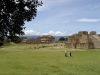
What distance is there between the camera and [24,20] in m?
11.1

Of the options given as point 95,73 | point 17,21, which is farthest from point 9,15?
point 95,73

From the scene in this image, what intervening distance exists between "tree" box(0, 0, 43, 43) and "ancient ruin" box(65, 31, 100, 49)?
44648mm

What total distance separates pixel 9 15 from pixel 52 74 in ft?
27.9

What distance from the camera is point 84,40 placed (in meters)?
58.1

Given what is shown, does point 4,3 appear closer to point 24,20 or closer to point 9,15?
point 9,15

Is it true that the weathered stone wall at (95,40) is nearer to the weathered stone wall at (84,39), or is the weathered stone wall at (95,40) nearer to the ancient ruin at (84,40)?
the ancient ruin at (84,40)

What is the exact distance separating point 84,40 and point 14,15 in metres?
48.6

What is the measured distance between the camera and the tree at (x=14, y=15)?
10.4m

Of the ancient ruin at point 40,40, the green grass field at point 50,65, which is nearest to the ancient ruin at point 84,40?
the green grass field at point 50,65

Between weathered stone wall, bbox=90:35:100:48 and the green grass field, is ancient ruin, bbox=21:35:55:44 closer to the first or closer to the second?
weathered stone wall, bbox=90:35:100:48

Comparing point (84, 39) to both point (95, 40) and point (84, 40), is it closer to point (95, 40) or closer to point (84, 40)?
point (84, 40)

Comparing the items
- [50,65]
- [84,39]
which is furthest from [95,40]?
[50,65]

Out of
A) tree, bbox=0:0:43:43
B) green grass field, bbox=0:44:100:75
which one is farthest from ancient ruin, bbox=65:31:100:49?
tree, bbox=0:0:43:43

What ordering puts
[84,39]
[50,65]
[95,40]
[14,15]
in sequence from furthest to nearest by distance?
[84,39] → [95,40] → [50,65] → [14,15]
